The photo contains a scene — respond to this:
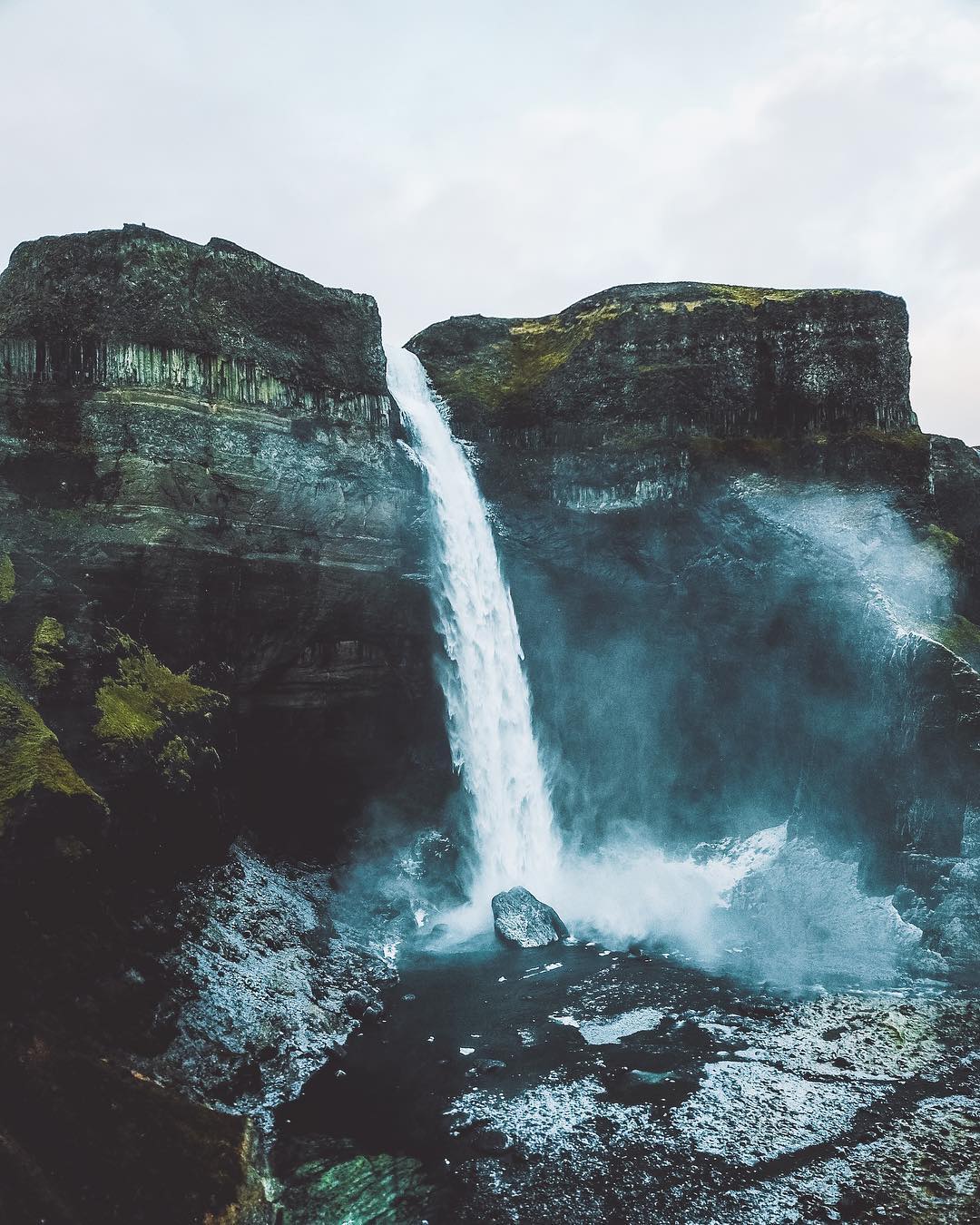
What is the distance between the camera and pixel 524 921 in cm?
1908

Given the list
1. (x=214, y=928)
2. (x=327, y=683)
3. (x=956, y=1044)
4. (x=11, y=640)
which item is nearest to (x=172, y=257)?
(x=11, y=640)

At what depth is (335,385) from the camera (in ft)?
67.5

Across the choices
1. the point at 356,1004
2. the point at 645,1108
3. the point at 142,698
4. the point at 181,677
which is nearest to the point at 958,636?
the point at 645,1108

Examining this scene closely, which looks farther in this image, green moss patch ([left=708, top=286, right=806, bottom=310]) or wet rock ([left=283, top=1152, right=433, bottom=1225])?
green moss patch ([left=708, top=286, right=806, bottom=310])

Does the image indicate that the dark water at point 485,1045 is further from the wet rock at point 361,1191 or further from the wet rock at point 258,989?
the wet rock at point 258,989

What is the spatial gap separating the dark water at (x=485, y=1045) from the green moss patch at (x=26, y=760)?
18.1ft

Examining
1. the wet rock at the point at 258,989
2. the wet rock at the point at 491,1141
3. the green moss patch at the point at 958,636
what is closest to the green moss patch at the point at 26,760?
the wet rock at the point at 258,989

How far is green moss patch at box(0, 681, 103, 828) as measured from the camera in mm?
12258

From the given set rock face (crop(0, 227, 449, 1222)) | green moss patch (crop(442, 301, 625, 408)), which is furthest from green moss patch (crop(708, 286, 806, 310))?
rock face (crop(0, 227, 449, 1222))

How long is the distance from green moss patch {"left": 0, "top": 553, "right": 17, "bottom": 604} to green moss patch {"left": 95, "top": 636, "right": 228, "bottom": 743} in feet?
6.95

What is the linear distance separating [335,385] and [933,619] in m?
15.1

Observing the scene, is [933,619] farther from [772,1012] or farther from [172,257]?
[172,257]

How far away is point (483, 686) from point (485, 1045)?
1035cm

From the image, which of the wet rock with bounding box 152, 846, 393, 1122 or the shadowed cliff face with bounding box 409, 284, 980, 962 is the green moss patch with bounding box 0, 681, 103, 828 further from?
the shadowed cliff face with bounding box 409, 284, 980, 962
